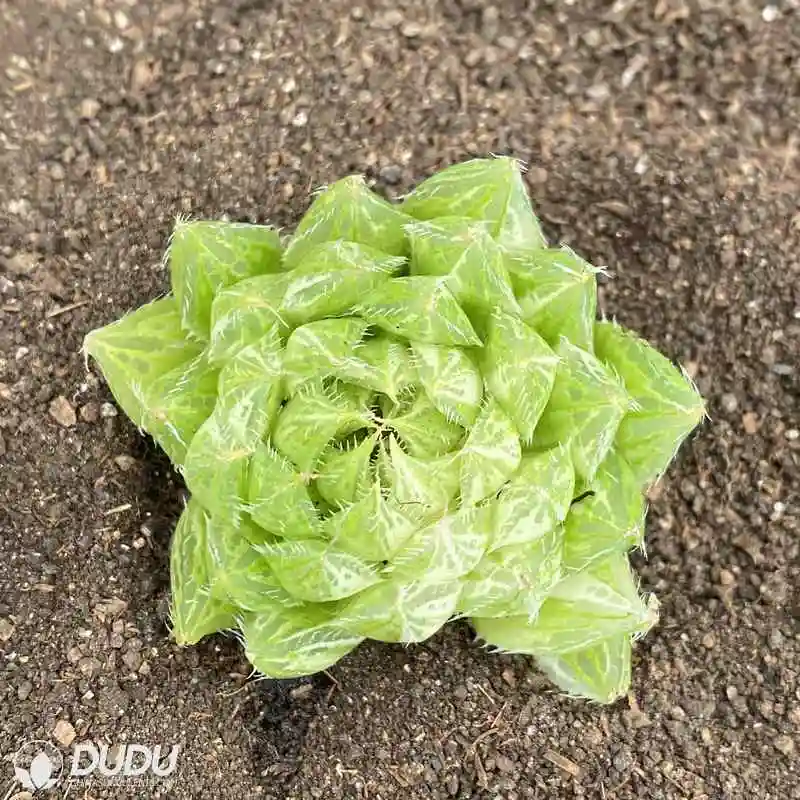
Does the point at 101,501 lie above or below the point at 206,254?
below

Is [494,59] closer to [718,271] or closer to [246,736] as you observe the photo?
[718,271]

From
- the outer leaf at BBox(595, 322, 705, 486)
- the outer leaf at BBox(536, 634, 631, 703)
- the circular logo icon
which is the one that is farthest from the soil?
the outer leaf at BBox(595, 322, 705, 486)

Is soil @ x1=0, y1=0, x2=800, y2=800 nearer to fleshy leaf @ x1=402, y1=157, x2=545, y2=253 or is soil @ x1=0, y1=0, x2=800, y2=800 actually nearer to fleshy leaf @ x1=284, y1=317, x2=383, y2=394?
fleshy leaf @ x1=402, y1=157, x2=545, y2=253

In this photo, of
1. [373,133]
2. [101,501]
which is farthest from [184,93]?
[101,501]

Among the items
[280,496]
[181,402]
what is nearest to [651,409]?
[280,496]
